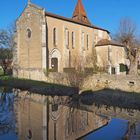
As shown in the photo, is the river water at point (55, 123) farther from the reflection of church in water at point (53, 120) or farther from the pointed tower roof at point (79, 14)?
the pointed tower roof at point (79, 14)

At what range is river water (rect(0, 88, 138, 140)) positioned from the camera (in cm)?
1376

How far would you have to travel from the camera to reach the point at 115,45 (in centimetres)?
4456

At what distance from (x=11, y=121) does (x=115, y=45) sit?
104ft

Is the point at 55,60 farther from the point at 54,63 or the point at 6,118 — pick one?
the point at 6,118

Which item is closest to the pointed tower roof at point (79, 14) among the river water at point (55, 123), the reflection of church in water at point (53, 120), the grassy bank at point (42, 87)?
the grassy bank at point (42, 87)

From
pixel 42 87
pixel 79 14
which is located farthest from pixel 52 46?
pixel 79 14

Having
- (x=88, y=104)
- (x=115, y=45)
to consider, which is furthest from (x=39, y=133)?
(x=115, y=45)

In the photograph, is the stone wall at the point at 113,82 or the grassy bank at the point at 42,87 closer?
the stone wall at the point at 113,82

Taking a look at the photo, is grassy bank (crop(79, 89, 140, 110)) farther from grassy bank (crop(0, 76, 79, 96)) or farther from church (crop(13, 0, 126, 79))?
church (crop(13, 0, 126, 79))

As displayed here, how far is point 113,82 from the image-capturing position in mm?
Answer: 25484

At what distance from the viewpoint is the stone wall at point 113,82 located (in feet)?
77.4

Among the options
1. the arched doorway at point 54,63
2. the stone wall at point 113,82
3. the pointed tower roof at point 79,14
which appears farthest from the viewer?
the pointed tower roof at point 79,14

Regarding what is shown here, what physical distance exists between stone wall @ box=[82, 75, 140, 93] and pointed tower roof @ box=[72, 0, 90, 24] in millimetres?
27349

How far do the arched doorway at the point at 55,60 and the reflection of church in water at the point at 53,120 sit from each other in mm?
15521
